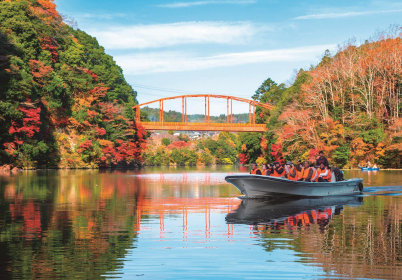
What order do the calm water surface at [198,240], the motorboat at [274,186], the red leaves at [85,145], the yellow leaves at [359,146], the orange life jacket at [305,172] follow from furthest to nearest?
the red leaves at [85,145] → the yellow leaves at [359,146] → the orange life jacket at [305,172] → the motorboat at [274,186] → the calm water surface at [198,240]

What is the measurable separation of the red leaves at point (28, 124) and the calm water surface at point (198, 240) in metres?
32.2

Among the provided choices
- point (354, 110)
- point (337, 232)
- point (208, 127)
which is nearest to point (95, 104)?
point (208, 127)

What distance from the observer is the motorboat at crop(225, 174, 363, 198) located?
2161 cm

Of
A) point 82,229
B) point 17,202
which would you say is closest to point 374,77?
point 17,202

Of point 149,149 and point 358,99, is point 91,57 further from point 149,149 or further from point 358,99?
point 358,99

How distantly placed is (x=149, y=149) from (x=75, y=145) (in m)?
41.5

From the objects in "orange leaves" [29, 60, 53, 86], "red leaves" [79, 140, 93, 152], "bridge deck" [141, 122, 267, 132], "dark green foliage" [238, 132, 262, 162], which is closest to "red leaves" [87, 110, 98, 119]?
"red leaves" [79, 140, 93, 152]

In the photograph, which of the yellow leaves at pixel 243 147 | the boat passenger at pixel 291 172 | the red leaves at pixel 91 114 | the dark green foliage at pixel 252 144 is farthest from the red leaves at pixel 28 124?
the yellow leaves at pixel 243 147

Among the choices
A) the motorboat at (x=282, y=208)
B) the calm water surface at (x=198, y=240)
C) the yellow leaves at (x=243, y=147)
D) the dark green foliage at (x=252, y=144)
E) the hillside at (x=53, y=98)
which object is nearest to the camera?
the calm water surface at (x=198, y=240)

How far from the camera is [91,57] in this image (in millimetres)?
81188

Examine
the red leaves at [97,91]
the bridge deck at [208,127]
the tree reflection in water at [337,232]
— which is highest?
the red leaves at [97,91]

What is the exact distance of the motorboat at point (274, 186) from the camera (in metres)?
21.6

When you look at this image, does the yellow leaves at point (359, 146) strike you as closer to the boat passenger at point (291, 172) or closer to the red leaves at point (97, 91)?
the red leaves at point (97, 91)

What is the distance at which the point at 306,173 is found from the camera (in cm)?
2370
